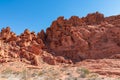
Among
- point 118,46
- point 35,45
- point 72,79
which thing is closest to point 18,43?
point 35,45

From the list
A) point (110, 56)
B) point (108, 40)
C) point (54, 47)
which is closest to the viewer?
point (110, 56)

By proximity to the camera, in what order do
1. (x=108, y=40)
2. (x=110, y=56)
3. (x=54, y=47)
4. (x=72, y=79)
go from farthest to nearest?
1. (x=54, y=47)
2. (x=108, y=40)
3. (x=110, y=56)
4. (x=72, y=79)

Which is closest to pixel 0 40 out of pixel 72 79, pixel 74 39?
pixel 74 39

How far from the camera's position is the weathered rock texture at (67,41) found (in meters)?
36.8

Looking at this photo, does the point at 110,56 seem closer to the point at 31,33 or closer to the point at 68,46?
the point at 68,46

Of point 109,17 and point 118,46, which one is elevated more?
point 109,17

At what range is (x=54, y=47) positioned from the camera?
4081 cm

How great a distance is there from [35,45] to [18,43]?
2.89 m

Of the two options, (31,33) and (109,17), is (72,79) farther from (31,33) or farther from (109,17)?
(109,17)

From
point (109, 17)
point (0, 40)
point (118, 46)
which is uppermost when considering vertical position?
point (109, 17)

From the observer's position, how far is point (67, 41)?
39.8m

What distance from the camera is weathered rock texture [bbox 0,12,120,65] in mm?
36750

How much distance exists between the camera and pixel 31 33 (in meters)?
42.0

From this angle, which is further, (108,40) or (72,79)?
(108,40)
